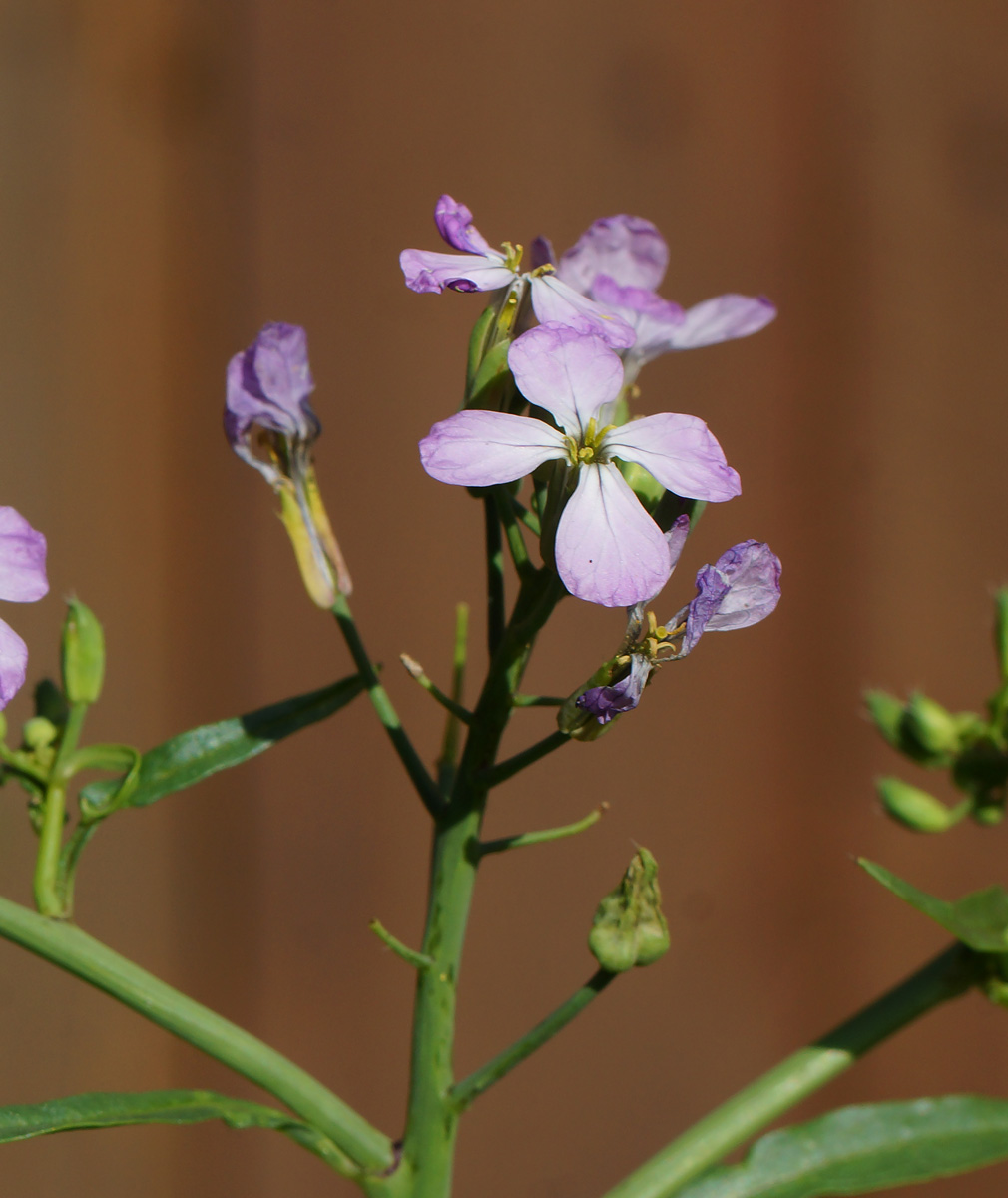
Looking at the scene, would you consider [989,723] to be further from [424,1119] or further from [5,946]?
[5,946]

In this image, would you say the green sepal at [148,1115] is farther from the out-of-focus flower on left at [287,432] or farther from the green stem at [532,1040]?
the out-of-focus flower on left at [287,432]

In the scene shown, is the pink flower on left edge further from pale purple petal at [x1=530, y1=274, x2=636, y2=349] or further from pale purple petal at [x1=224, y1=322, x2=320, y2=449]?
pale purple petal at [x1=224, y1=322, x2=320, y2=449]

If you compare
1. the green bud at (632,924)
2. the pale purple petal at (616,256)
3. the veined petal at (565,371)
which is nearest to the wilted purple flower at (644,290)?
the pale purple petal at (616,256)

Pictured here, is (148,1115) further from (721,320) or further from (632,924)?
(721,320)

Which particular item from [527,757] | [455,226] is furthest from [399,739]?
[455,226]

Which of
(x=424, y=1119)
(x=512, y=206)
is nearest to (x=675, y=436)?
(x=424, y=1119)

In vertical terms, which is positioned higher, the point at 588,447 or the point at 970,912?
the point at 588,447

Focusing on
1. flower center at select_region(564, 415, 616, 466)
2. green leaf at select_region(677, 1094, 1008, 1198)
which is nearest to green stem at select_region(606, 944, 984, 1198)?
green leaf at select_region(677, 1094, 1008, 1198)

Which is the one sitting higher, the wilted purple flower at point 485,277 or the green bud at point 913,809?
the wilted purple flower at point 485,277
